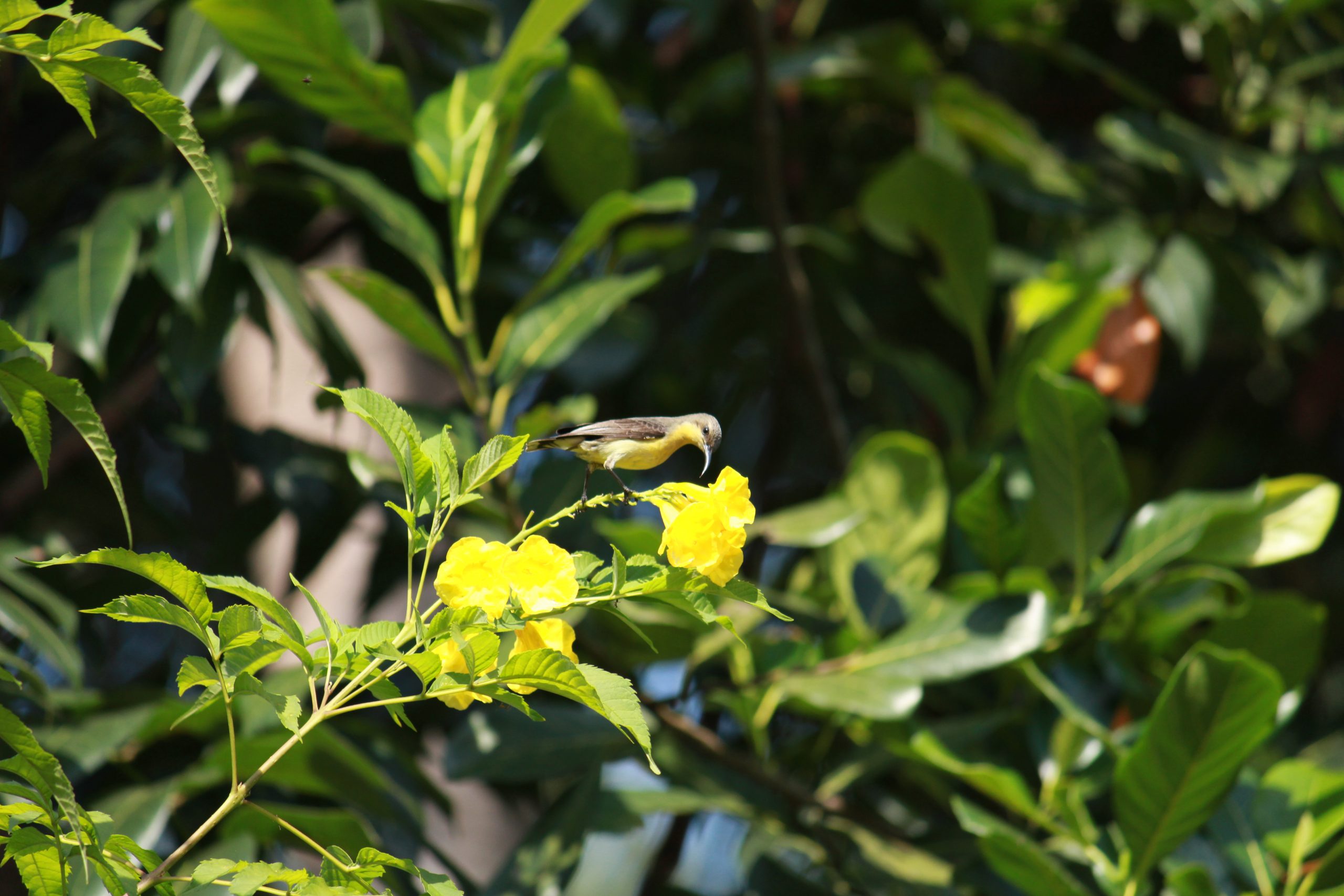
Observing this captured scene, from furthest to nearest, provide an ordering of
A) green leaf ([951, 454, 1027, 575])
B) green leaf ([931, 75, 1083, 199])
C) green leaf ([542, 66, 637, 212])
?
green leaf ([931, 75, 1083, 199]), green leaf ([542, 66, 637, 212]), green leaf ([951, 454, 1027, 575])

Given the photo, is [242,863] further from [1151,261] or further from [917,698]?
[1151,261]

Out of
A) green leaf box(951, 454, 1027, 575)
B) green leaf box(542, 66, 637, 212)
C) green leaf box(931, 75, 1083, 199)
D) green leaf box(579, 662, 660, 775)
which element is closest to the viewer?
green leaf box(579, 662, 660, 775)

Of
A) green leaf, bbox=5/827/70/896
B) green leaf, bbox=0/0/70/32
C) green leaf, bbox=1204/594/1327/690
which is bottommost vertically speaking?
green leaf, bbox=1204/594/1327/690

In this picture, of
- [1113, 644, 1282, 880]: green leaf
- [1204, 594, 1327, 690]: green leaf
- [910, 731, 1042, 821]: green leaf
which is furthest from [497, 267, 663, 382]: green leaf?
[1204, 594, 1327, 690]: green leaf

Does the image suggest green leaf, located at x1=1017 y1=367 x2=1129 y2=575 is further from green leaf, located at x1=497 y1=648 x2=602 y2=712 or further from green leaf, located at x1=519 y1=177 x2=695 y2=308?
green leaf, located at x1=497 y1=648 x2=602 y2=712

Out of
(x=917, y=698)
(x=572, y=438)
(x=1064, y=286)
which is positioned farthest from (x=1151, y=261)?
(x=572, y=438)

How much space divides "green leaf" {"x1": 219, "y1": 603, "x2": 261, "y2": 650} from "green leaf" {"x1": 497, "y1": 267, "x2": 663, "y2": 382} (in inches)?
28.1

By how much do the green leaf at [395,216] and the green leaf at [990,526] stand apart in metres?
0.66

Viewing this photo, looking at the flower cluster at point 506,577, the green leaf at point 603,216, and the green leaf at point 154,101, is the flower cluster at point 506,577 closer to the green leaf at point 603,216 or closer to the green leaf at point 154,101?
the green leaf at point 154,101

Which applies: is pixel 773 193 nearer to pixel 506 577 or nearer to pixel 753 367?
pixel 753 367

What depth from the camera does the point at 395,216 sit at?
1.30 meters

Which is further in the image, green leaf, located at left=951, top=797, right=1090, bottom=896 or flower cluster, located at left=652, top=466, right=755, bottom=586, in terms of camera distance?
green leaf, located at left=951, top=797, right=1090, bottom=896

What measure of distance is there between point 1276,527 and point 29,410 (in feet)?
4.12

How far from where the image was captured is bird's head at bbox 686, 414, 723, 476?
0.65 meters
